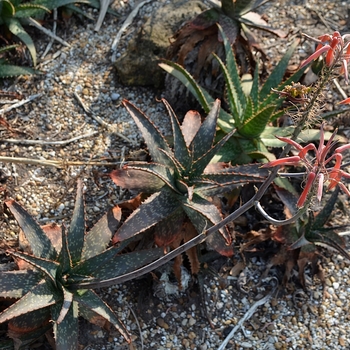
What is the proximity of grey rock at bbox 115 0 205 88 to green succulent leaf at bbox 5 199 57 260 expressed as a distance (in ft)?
4.59

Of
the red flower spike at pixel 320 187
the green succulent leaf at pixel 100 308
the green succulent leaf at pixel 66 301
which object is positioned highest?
the red flower spike at pixel 320 187

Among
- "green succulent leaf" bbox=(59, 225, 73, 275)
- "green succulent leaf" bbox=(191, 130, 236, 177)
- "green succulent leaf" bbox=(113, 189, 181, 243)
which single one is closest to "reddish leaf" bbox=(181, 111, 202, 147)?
"green succulent leaf" bbox=(191, 130, 236, 177)

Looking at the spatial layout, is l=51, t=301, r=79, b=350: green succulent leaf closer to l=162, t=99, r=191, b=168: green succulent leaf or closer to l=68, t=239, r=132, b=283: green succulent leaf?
l=68, t=239, r=132, b=283: green succulent leaf

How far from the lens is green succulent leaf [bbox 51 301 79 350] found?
2229 millimetres

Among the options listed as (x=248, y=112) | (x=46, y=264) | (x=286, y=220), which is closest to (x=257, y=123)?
(x=248, y=112)

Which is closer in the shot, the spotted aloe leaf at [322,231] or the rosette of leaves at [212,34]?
the spotted aloe leaf at [322,231]

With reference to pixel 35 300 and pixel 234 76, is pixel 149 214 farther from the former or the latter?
pixel 234 76

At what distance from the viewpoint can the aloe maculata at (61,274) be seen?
87.9 inches

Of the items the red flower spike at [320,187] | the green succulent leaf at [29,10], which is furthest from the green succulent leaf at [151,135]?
the red flower spike at [320,187]

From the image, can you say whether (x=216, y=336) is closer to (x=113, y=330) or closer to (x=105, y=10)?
(x=113, y=330)

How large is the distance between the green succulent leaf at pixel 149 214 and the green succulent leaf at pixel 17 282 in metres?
0.40

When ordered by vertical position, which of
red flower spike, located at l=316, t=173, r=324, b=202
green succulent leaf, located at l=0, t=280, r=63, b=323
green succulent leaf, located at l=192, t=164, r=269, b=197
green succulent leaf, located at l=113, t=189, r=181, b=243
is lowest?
green succulent leaf, located at l=0, t=280, r=63, b=323

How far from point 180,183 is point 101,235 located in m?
0.46

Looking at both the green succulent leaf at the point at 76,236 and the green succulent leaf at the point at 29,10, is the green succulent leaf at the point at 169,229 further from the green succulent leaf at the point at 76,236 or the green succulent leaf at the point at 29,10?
the green succulent leaf at the point at 29,10
